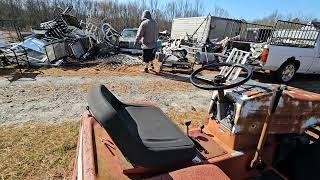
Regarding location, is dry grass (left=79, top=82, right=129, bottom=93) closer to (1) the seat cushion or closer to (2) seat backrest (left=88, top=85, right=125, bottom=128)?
(1) the seat cushion

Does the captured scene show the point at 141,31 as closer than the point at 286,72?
Yes

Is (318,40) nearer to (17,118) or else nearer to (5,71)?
(17,118)

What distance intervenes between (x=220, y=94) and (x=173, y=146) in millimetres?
884

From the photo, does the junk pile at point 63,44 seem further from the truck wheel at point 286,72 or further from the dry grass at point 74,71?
the truck wheel at point 286,72

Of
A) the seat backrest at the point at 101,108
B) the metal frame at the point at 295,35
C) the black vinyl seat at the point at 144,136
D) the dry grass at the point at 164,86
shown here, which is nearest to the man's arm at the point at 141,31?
the dry grass at the point at 164,86

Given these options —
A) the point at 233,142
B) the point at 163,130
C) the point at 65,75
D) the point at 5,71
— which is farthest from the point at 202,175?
the point at 5,71

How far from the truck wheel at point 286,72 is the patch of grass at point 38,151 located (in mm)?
7148

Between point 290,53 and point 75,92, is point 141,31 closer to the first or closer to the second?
point 75,92

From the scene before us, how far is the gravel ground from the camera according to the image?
16.9 ft

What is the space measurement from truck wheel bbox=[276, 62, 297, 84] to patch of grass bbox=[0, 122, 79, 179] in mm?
7148

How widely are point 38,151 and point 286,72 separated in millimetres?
8250

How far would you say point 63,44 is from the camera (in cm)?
1049

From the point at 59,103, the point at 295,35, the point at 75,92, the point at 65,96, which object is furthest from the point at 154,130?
the point at 295,35

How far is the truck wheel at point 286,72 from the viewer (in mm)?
8990
